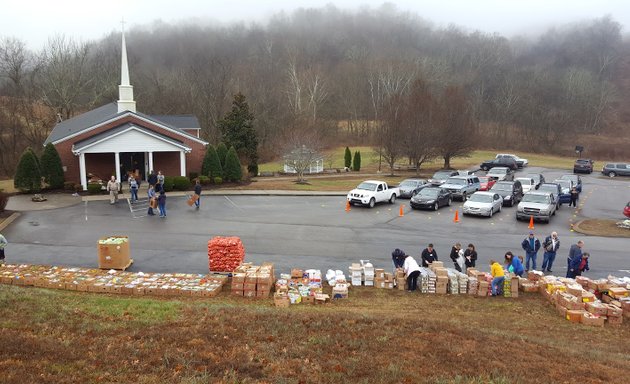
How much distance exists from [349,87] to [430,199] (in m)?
67.2

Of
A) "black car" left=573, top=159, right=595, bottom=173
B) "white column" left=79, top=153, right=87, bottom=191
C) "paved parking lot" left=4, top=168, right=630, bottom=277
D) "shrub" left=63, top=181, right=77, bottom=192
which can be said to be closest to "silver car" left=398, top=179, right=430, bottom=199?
"paved parking lot" left=4, top=168, right=630, bottom=277

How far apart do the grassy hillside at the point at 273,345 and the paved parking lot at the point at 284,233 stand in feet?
17.1

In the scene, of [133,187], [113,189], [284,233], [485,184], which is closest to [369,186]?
[284,233]

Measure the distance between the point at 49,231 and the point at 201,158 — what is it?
1755 centimetres

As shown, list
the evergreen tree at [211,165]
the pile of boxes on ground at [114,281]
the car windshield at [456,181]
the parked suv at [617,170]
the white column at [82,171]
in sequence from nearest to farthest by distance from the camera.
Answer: the pile of boxes on ground at [114,281]
the white column at [82,171]
the car windshield at [456,181]
the evergreen tree at [211,165]
the parked suv at [617,170]

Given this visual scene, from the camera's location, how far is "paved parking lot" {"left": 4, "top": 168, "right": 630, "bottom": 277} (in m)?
17.1

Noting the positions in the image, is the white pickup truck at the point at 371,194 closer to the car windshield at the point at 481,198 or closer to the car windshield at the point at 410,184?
the car windshield at the point at 410,184

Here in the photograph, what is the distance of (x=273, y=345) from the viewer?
8.48m

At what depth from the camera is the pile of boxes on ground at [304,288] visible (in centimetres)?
1267

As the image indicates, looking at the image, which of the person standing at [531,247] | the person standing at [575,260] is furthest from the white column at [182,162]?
the person standing at [575,260]

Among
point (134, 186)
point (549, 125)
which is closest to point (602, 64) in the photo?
point (549, 125)

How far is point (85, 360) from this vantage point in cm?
732

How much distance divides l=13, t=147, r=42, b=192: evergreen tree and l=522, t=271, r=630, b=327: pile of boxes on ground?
28644 mm

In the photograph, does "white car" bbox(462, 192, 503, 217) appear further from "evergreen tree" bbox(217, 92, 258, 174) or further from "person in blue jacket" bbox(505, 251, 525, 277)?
"evergreen tree" bbox(217, 92, 258, 174)
